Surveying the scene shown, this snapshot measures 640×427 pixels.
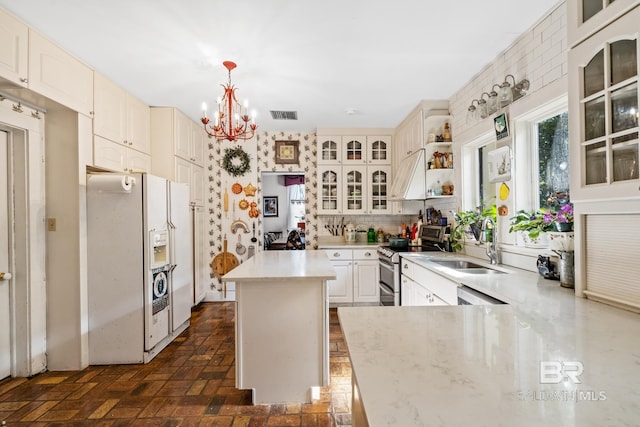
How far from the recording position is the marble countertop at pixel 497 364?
601 mm

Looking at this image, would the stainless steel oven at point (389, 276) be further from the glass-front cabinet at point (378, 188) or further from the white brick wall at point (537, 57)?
the white brick wall at point (537, 57)

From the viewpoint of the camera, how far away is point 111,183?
8.54 feet

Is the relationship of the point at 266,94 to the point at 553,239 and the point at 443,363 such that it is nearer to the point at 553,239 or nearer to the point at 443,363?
the point at 553,239

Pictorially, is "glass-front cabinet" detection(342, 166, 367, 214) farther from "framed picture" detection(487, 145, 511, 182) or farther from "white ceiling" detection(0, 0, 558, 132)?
"framed picture" detection(487, 145, 511, 182)

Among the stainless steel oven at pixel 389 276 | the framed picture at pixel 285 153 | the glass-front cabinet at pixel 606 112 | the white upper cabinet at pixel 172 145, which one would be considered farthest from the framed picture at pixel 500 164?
the white upper cabinet at pixel 172 145

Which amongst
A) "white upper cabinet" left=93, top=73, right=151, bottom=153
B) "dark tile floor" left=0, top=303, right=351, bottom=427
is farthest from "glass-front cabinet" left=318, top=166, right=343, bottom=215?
"white upper cabinet" left=93, top=73, right=151, bottom=153

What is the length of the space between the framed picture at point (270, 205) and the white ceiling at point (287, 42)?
392 cm

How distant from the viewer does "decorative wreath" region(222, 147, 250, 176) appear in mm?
4668

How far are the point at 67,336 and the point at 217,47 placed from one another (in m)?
2.68

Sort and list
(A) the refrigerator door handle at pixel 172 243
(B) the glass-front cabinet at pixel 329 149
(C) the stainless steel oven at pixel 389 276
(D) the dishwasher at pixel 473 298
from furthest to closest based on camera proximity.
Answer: (B) the glass-front cabinet at pixel 329 149, (C) the stainless steel oven at pixel 389 276, (A) the refrigerator door handle at pixel 172 243, (D) the dishwasher at pixel 473 298

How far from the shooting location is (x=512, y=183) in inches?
96.0

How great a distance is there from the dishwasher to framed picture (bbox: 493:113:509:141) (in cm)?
137

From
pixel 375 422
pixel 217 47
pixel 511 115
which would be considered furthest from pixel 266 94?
pixel 375 422

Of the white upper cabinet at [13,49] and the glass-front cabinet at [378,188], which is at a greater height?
the white upper cabinet at [13,49]
